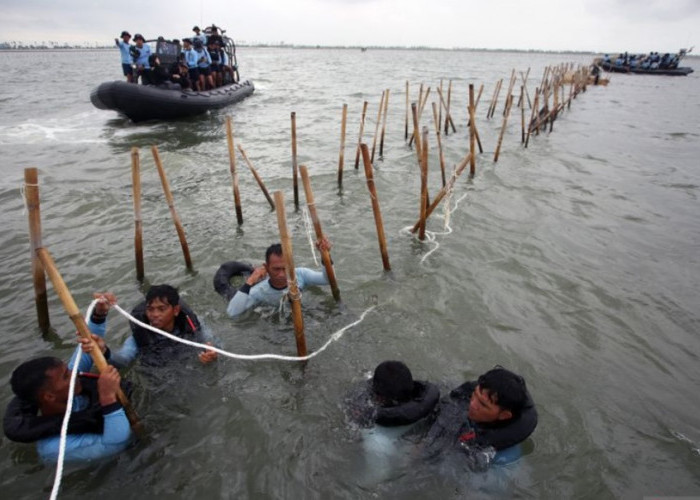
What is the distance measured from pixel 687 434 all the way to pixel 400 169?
9.90m

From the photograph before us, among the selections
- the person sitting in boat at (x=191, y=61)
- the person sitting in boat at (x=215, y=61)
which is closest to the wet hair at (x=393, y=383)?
the person sitting in boat at (x=191, y=61)

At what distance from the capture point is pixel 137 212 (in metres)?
5.83

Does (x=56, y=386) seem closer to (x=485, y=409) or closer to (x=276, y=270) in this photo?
(x=276, y=270)

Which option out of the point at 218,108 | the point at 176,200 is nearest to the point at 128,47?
the point at 218,108

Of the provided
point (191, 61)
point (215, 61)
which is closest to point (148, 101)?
point (191, 61)

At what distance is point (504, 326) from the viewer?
5.75m

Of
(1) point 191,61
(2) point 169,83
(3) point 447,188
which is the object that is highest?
(1) point 191,61

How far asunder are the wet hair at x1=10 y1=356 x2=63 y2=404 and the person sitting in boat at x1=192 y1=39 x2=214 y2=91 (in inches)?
795

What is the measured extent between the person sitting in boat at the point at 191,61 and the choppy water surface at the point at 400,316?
27.0ft

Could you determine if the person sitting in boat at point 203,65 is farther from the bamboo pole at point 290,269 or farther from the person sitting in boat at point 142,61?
the bamboo pole at point 290,269

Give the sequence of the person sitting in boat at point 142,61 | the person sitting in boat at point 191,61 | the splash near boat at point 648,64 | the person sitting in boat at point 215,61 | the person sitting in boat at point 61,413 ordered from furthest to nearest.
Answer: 1. the splash near boat at point 648,64
2. the person sitting in boat at point 215,61
3. the person sitting in boat at point 191,61
4. the person sitting in boat at point 142,61
5. the person sitting in boat at point 61,413

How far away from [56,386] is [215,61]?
74.4 ft

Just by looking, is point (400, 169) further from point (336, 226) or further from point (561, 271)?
point (561, 271)

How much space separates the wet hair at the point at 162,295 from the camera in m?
4.23
